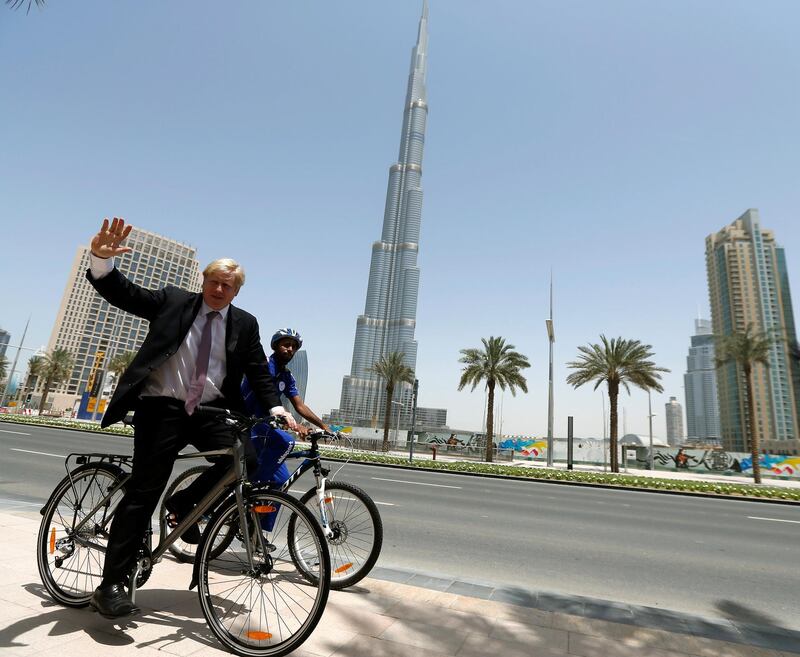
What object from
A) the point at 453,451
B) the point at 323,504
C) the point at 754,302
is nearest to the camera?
the point at 323,504

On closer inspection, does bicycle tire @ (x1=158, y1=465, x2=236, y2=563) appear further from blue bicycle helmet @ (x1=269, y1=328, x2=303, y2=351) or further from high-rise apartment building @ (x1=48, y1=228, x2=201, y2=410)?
high-rise apartment building @ (x1=48, y1=228, x2=201, y2=410)

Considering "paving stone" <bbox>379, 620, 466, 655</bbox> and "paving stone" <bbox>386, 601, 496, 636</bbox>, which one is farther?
"paving stone" <bbox>386, 601, 496, 636</bbox>

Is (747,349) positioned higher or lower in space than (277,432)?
higher

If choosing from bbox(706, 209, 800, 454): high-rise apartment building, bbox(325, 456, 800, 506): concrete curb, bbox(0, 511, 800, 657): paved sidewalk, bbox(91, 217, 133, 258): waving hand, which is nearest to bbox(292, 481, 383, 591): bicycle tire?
bbox(0, 511, 800, 657): paved sidewalk

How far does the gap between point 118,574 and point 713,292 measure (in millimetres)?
142481

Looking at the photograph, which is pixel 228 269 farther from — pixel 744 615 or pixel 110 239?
pixel 744 615

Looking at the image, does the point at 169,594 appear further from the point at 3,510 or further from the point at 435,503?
the point at 435,503

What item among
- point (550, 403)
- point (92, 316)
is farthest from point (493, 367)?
point (92, 316)

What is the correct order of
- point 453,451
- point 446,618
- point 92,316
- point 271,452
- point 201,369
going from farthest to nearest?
point 92,316
point 453,451
point 271,452
point 446,618
point 201,369

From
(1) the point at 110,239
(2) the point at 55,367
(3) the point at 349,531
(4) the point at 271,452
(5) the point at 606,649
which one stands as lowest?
(5) the point at 606,649

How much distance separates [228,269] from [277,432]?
1.63m

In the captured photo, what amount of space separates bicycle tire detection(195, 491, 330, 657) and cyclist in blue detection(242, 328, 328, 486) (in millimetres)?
1222

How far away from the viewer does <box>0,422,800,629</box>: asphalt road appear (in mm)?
4410

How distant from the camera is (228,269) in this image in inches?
110
